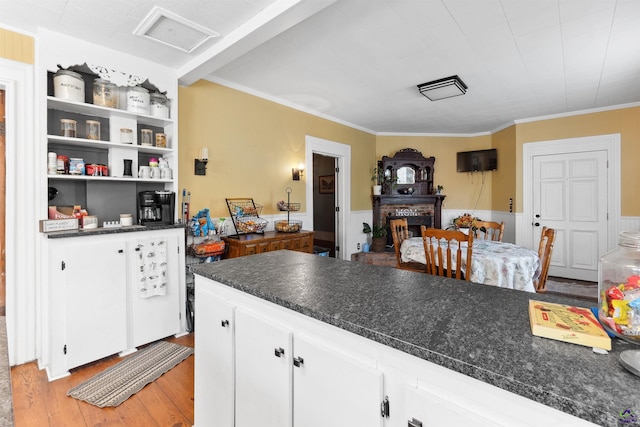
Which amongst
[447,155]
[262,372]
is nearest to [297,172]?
[262,372]

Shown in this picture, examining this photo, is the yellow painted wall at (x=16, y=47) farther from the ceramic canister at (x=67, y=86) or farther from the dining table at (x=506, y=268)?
the dining table at (x=506, y=268)

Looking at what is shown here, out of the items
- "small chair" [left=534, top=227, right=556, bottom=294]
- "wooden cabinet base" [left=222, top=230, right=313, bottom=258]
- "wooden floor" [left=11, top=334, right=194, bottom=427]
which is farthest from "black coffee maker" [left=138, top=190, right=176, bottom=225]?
"small chair" [left=534, top=227, right=556, bottom=294]

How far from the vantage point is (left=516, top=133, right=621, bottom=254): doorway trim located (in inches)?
175

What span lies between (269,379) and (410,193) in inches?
217

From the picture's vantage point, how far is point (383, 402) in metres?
0.87

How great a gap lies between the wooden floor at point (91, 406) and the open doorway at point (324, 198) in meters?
4.54

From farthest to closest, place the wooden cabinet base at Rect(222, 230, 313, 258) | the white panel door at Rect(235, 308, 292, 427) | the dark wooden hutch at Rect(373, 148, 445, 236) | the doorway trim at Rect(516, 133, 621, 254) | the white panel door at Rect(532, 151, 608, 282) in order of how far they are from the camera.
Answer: the dark wooden hutch at Rect(373, 148, 445, 236)
the white panel door at Rect(532, 151, 608, 282)
the doorway trim at Rect(516, 133, 621, 254)
the wooden cabinet base at Rect(222, 230, 313, 258)
the white panel door at Rect(235, 308, 292, 427)

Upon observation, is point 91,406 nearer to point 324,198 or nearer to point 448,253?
point 448,253

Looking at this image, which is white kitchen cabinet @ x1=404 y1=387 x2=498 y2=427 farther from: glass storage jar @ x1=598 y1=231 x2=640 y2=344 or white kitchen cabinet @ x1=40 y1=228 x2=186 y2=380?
white kitchen cabinet @ x1=40 y1=228 x2=186 y2=380

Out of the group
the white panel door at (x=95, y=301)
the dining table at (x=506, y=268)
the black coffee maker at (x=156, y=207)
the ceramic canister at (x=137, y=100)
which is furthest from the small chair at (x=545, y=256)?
the ceramic canister at (x=137, y=100)

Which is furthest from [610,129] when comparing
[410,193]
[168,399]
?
[168,399]

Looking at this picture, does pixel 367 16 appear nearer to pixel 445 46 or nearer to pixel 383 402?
pixel 445 46

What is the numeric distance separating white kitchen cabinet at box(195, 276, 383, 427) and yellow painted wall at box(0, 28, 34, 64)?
232 centimetres

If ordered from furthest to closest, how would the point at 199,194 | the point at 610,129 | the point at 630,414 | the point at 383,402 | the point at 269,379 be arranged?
the point at 610,129 → the point at 199,194 → the point at 269,379 → the point at 383,402 → the point at 630,414
